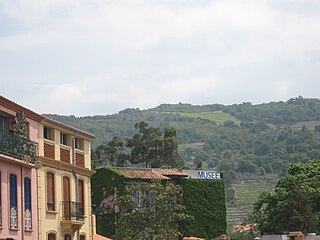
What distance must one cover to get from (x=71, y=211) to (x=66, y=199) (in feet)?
2.47

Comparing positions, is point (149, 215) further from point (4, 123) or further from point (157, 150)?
point (157, 150)

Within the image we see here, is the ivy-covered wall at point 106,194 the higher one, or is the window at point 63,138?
the window at point 63,138

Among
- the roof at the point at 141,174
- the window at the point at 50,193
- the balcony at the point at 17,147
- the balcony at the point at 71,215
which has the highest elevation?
the roof at the point at 141,174

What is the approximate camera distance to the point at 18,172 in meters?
40.0

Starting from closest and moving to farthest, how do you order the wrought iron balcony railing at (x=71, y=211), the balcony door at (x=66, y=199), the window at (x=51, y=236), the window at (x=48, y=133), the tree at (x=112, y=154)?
the window at (x=51, y=236)
the window at (x=48, y=133)
the wrought iron balcony railing at (x=71, y=211)
the balcony door at (x=66, y=199)
the tree at (x=112, y=154)

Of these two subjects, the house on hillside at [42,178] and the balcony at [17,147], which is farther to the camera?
the house on hillside at [42,178]

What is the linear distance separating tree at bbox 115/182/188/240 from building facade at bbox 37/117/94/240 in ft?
15.1

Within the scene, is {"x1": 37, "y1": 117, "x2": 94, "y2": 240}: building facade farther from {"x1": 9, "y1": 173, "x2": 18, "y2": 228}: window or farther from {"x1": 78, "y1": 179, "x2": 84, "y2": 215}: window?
{"x1": 9, "y1": 173, "x2": 18, "y2": 228}: window

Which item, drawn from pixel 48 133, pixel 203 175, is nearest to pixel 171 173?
pixel 203 175

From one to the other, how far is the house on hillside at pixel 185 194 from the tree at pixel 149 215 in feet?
35.6

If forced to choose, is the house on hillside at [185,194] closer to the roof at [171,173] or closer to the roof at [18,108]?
the roof at [171,173]

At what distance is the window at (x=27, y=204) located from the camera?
4053 cm

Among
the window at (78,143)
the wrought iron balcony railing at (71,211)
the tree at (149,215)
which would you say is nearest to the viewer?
the wrought iron balcony railing at (71,211)

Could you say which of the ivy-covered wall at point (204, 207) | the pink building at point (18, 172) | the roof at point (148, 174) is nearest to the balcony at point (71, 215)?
the pink building at point (18, 172)
